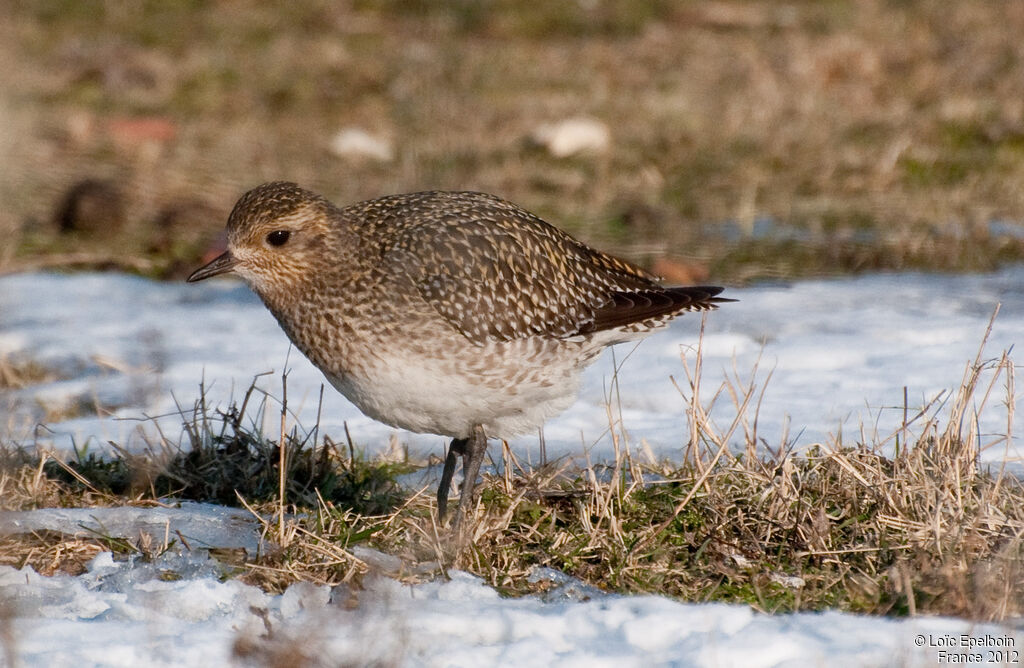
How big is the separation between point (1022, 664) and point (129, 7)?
14.2m

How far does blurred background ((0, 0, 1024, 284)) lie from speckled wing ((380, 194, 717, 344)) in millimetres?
2891

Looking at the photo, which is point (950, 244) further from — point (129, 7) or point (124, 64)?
point (129, 7)

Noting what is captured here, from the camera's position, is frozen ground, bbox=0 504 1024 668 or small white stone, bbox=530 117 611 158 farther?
small white stone, bbox=530 117 611 158

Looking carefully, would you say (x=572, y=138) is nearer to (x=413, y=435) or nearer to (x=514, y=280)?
(x=413, y=435)

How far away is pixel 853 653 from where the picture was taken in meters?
3.65

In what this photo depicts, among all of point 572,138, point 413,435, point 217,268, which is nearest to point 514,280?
point 217,268

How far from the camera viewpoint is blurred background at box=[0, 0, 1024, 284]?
31.3 feet

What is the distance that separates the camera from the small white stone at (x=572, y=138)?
36.3 feet

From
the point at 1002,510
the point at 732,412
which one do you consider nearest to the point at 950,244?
the point at 732,412

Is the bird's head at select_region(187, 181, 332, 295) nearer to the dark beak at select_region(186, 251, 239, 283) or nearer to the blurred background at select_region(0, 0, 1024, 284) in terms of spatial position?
the dark beak at select_region(186, 251, 239, 283)

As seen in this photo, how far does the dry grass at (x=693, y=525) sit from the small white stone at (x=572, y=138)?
6.15 m

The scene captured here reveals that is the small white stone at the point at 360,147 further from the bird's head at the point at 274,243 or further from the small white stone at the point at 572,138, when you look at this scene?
the bird's head at the point at 274,243

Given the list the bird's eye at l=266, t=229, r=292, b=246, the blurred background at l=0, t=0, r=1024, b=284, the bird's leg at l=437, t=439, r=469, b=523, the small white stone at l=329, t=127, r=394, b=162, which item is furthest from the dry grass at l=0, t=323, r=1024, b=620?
the small white stone at l=329, t=127, r=394, b=162

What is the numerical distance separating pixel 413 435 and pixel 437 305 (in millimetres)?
1441
